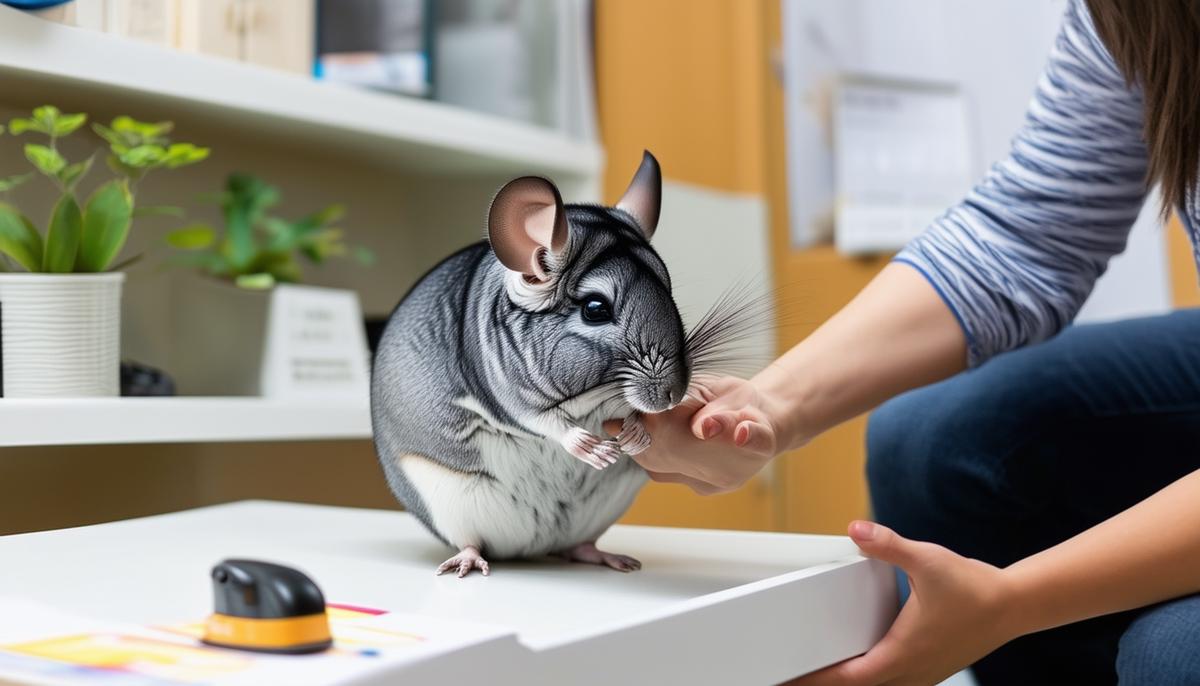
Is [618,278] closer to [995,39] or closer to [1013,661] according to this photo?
[1013,661]

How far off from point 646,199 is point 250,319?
0.86m

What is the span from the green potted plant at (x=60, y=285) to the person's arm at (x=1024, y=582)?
80 centimetres

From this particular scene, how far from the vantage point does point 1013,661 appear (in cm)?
105

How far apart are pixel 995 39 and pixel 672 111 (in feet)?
2.27

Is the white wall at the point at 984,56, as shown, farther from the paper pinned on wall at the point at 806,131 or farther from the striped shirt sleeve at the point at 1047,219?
the striped shirt sleeve at the point at 1047,219

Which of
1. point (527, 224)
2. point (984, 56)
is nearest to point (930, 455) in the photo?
point (527, 224)

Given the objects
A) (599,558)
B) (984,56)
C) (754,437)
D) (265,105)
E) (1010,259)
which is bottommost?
(599,558)

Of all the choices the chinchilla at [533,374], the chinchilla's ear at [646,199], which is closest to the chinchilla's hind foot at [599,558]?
the chinchilla at [533,374]

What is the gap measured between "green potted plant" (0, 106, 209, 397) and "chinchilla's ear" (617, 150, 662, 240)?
2.08ft

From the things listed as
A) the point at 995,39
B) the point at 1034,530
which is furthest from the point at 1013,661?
the point at 995,39

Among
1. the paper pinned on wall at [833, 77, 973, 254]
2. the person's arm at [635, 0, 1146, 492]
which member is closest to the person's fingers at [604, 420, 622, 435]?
the person's arm at [635, 0, 1146, 492]

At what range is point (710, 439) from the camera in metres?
0.75

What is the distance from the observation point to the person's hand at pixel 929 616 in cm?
68

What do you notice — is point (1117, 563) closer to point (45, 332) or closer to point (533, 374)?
point (533, 374)
